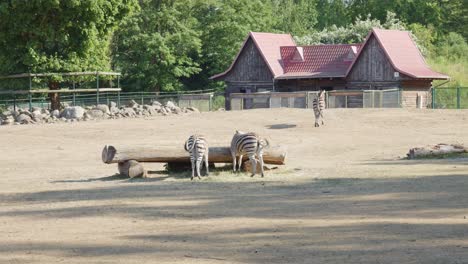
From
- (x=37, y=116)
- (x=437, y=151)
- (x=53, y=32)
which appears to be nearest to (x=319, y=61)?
(x=53, y=32)

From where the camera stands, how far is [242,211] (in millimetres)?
16734

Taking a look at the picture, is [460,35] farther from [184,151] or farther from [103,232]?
[103,232]

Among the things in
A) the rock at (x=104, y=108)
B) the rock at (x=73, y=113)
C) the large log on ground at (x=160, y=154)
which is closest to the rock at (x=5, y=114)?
the rock at (x=73, y=113)

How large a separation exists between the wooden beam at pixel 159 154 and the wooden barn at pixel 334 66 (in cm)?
3815

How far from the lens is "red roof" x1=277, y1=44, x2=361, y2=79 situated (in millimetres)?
68000

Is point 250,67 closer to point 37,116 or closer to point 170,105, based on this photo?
point 170,105

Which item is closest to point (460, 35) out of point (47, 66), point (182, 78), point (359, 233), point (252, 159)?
point (182, 78)

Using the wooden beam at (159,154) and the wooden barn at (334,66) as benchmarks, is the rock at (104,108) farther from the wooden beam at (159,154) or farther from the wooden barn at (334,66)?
the wooden beam at (159,154)

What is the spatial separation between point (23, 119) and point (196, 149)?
26992mm

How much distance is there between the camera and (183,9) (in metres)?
81.8

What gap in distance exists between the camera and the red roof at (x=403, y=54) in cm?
6406

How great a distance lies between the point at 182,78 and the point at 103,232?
2730 inches

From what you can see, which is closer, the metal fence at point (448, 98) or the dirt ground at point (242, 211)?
the dirt ground at point (242, 211)

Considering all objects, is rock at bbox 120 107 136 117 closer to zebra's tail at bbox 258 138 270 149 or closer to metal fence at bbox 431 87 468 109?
metal fence at bbox 431 87 468 109
